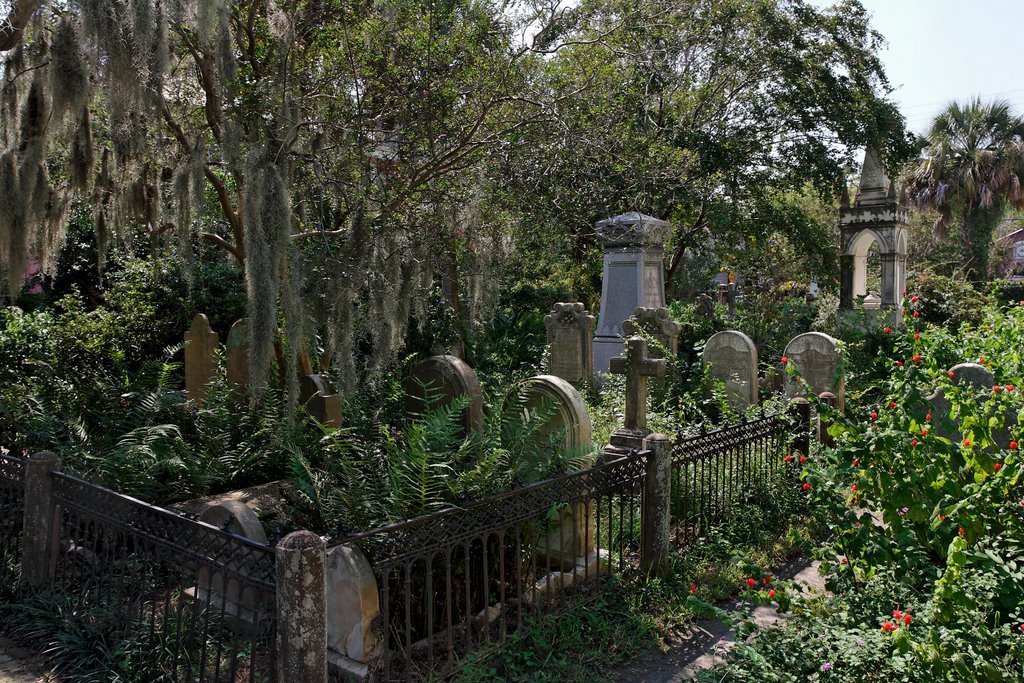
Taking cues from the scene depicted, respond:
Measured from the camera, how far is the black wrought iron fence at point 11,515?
4934mm

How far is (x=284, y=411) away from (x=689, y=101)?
38.9 feet

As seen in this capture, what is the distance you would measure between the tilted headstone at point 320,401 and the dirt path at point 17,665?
10.7 feet

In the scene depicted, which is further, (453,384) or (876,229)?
(876,229)

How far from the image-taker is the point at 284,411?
7.04m

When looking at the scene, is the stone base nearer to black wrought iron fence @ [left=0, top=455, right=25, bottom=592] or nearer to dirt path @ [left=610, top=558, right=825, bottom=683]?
dirt path @ [left=610, top=558, right=825, bottom=683]

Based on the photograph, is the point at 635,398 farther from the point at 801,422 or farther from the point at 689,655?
the point at 689,655

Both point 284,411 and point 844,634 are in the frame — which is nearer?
point 844,634

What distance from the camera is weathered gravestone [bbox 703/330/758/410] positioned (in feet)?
31.6

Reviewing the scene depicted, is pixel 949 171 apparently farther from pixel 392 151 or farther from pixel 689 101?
pixel 392 151

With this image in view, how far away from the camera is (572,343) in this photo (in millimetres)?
11633

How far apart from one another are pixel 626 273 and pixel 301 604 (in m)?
9.32

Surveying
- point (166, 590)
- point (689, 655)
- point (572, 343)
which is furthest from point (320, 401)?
point (572, 343)

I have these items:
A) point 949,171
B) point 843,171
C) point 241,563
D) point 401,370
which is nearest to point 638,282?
point 401,370

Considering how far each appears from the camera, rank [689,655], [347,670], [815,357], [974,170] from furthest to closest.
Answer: [974,170] → [815,357] → [689,655] → [347,670]
